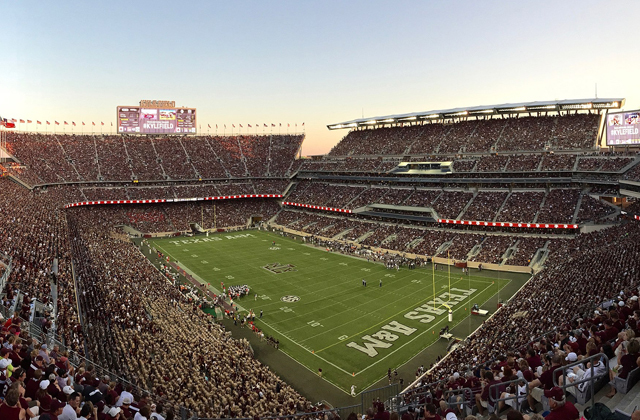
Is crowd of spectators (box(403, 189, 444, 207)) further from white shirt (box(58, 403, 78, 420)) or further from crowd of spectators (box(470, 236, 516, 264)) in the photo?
white shirt (box(58, 403, 78, 420))

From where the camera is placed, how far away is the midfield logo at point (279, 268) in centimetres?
→ 4359

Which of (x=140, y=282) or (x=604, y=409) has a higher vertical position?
(x=604, y=409)

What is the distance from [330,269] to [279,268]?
5.70m

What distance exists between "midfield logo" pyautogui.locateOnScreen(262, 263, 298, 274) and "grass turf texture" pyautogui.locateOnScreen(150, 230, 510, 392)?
0.22 m

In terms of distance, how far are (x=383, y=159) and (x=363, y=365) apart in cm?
5238

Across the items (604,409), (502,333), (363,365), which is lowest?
(363,365)

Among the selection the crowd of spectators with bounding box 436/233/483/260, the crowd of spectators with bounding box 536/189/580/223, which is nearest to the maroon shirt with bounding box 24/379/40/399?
the crowd of spectators with bounding box 436/233/483/260

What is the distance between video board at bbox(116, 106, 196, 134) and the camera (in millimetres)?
82688

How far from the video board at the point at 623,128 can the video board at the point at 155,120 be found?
7480 cm

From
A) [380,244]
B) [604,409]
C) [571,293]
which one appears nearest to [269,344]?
[571,293]

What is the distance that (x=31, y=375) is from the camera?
335 inches

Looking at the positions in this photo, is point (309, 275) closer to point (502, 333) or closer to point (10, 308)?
point (502, 333)

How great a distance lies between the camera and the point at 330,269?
44.3 meters

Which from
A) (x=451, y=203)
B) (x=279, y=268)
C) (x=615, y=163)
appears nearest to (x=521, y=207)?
(x=451, y=203)
